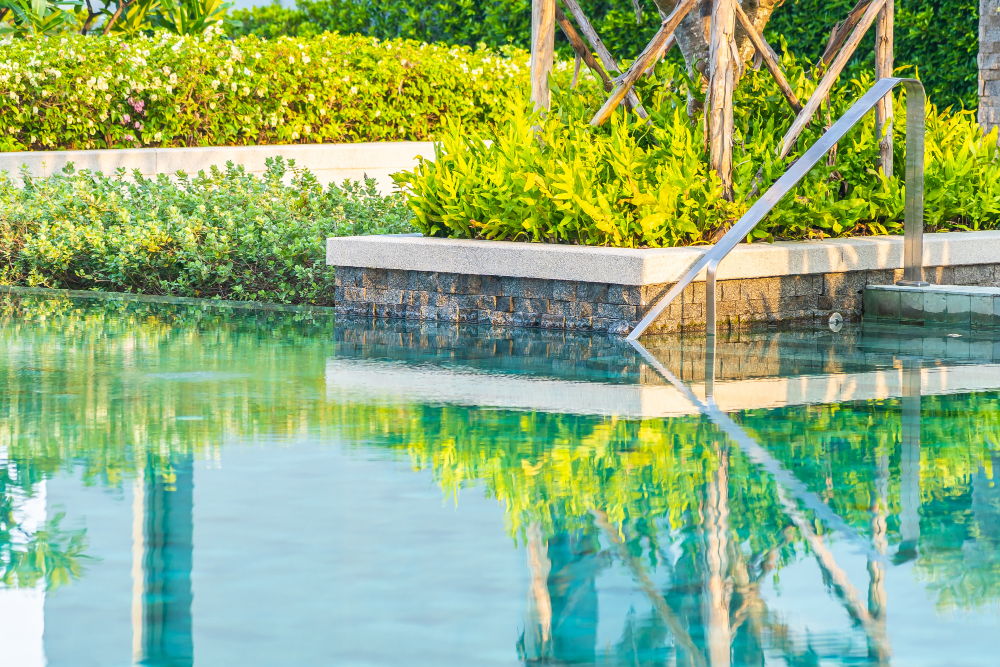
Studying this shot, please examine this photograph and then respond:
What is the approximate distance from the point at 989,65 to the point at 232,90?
7635mm

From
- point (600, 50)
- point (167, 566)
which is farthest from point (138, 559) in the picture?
point (600, 50)

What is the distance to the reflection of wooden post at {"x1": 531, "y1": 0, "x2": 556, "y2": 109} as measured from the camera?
32.7 ft

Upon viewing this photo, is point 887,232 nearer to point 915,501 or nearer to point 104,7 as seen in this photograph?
point 915,501

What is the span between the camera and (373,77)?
16.6 meters

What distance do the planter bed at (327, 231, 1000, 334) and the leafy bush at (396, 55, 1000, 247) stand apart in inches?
9.3

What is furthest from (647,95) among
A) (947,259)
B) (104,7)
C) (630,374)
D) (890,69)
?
(104,7)

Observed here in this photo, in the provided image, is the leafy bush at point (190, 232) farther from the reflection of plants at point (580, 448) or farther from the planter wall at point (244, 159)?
the reflection of plants at point (580, 448)

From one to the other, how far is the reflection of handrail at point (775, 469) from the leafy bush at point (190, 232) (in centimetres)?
470

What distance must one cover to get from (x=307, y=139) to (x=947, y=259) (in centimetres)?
846

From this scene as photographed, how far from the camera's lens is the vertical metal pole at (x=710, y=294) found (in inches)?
326

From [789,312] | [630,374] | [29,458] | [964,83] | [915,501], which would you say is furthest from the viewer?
[964,83]

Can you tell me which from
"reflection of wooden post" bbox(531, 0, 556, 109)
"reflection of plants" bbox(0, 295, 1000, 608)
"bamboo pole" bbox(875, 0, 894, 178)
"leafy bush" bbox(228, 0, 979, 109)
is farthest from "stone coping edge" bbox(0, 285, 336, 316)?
"leafy bush" bbox(228, 0, 979, 109)

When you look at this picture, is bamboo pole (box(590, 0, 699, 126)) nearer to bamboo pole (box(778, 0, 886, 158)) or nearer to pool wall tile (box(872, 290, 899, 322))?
bamboo pole (box(778, 0, 886, 158))

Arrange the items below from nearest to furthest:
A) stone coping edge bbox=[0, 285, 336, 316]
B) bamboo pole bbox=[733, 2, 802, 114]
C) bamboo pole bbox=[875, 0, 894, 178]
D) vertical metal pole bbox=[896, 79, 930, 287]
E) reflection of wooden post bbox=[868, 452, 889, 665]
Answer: reflection of wooden post bbox=[868, 452, 889, 665]
vertical metal pole bbox=[896, 79, 930, 287]
bamboo pole bbox=[733, 2, 802, 114]
bamboo pole bbox=[875, 0, 894, 178]
stone coping edge bbox=[0, 285, 336, 316]
